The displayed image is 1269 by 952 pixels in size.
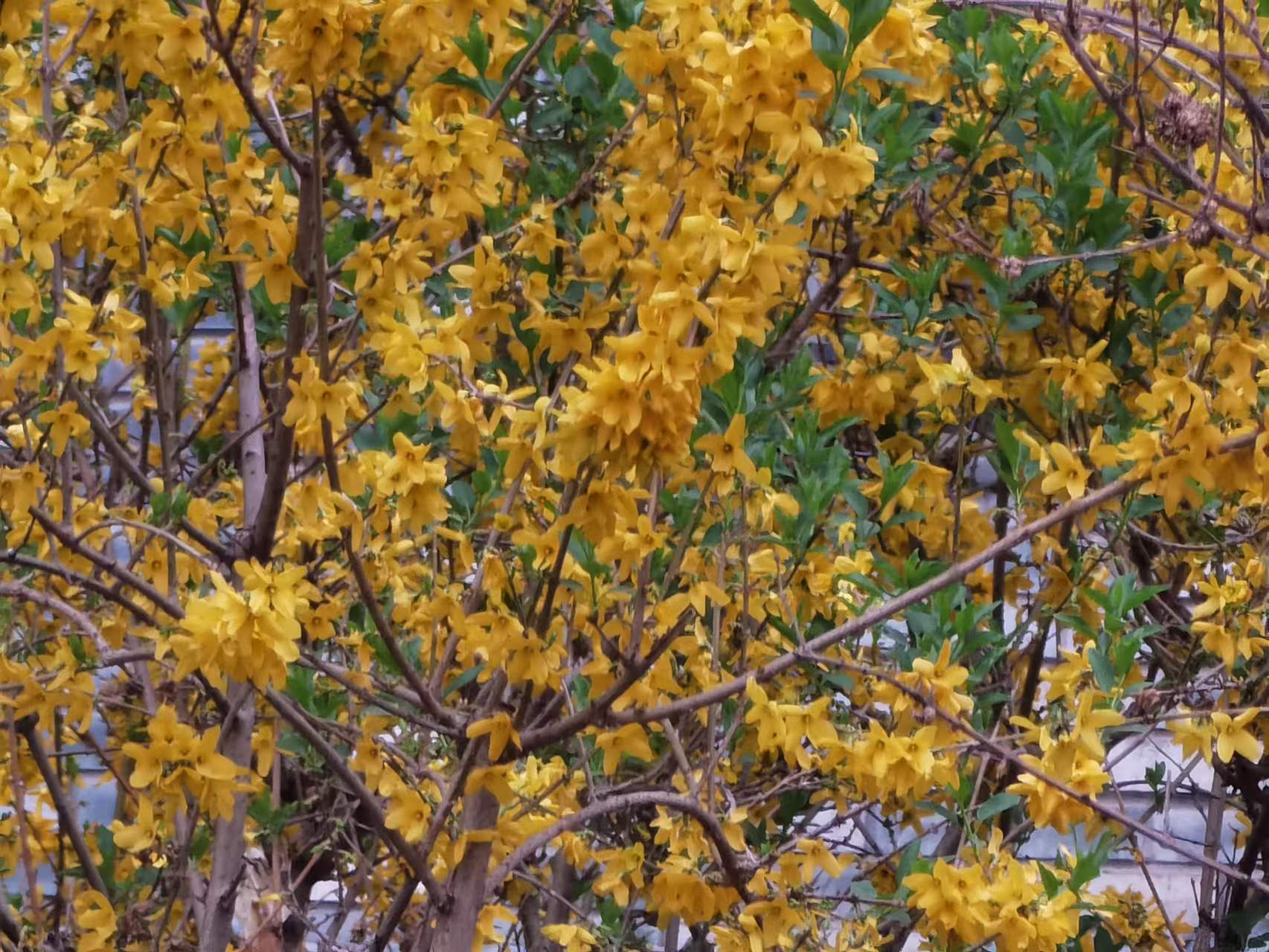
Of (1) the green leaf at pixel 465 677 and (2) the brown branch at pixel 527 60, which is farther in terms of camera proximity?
(1) the green leaf at pixel 465 677

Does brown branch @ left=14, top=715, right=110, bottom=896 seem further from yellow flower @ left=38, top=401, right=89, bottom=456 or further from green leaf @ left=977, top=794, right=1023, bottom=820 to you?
green leaf @ left=977, top=794, right=1023, bottom=820

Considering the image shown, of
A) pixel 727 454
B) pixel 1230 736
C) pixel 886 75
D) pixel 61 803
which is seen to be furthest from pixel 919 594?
pixel 61 803

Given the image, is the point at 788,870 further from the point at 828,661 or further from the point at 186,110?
the point at 186,110

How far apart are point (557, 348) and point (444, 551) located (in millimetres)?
527

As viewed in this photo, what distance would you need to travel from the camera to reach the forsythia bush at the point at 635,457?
2.07 metres

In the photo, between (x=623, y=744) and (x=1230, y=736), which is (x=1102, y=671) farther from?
(x=623, y=744)

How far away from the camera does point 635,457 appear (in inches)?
71.1

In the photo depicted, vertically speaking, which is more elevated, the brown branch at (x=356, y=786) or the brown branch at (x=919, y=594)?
the brown branch at (x=919, y=594)

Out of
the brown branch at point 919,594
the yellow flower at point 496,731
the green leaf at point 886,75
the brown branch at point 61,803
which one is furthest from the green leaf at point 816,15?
the brown branch at point 61,803

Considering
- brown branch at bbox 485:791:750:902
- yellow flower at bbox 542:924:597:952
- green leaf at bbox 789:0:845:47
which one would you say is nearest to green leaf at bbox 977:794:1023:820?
brown branch at bbox 485:791:750:902

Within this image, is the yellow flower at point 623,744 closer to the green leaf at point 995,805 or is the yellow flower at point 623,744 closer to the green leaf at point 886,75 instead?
the green leaf at point 995,805

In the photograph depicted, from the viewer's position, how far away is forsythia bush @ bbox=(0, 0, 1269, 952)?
6.79ft

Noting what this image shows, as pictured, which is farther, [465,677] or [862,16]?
[465,677]

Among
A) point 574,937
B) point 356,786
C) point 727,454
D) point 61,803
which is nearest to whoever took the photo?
point 727,454
